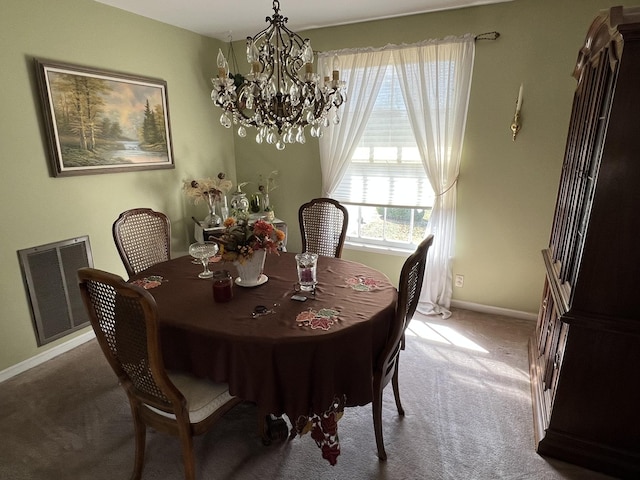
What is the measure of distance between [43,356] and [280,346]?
90.0 inches

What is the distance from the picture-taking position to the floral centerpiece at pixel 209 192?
3406 millimetres

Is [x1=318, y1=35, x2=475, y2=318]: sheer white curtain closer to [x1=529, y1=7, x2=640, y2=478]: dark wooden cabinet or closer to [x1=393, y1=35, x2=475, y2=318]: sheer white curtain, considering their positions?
[x1=393, y1=35, x2=475, y2=318]: sheer white curtain

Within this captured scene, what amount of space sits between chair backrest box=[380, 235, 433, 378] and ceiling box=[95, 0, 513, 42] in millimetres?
2157

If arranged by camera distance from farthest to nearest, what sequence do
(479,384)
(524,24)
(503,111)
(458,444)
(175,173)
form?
(175,173) → (503,111) → (524,24) → (479,384) → (458,444)

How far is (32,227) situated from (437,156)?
3.18 m

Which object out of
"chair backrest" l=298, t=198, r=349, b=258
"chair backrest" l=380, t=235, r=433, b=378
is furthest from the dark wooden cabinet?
"chair backrest" l=298, t=198, r=349, b=258

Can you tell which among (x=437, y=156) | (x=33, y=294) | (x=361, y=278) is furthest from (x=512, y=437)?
(x=33, y=294)

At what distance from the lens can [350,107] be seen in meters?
3.35

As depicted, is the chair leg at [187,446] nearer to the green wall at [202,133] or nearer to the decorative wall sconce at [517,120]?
the green wall at [202,133]

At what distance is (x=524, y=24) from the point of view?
2627mm

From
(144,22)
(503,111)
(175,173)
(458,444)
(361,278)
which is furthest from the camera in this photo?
(175,173)

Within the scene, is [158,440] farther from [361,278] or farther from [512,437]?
[512,437]

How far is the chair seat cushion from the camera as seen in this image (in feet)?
4.79

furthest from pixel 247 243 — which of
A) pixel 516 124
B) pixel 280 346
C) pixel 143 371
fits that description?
pixel 516 124
